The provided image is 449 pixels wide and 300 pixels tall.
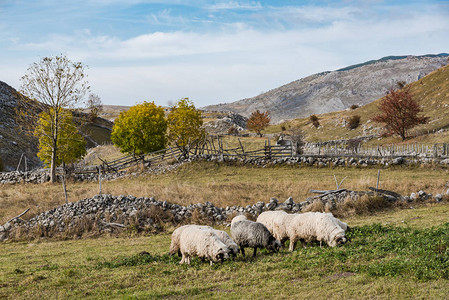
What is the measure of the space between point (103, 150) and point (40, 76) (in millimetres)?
31484

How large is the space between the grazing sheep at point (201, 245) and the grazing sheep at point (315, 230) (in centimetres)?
284

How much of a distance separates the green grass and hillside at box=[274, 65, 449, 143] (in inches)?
1462

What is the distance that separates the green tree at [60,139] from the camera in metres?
38.8

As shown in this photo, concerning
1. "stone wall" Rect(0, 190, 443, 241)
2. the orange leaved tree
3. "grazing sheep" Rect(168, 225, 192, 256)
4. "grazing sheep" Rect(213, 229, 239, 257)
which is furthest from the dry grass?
the orange leaved tree

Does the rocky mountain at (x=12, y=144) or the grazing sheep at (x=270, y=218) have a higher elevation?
the rocky mountain at (x=12, y=144)

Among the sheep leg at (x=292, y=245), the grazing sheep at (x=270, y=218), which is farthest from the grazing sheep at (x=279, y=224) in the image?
the sheep leg at (x=292, y=245)

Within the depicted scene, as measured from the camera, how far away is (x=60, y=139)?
3984cm

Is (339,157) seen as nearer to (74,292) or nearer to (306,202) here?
(306,202)

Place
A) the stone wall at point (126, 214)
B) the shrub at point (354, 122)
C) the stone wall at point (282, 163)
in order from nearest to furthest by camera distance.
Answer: the stone wall at point (126, 214), the stone wall at point (282, 163), the shrub at point (354, 122)

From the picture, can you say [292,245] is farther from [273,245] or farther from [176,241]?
[176,241]

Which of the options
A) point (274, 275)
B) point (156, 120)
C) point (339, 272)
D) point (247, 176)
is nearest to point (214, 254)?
point (274, 275)

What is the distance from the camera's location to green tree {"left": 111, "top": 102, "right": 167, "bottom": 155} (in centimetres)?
4472

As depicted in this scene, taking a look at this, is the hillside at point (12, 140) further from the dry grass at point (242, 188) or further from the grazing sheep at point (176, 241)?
the grazing sheep at point (176, 241)

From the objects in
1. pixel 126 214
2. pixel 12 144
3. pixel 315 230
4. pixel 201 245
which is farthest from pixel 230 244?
pixel 12 144
